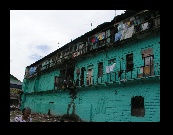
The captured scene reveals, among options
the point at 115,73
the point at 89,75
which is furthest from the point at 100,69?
the point at 115,73

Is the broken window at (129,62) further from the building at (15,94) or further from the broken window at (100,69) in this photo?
the building at (15,94)

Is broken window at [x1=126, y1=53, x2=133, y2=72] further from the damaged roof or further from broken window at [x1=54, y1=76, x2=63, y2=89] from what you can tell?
broken window at [x1=54, y1=76, x2=63, y2=89]

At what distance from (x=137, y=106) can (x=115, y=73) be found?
3589mm

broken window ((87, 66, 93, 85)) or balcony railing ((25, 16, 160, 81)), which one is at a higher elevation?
balcony railing ((25, 16, 160, 81))

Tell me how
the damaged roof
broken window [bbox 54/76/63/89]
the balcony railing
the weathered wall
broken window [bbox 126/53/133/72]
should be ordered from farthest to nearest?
broken window [bbox 54/76/63/89] < the damaged roof < broken window [bbox 126/53/133/72] < the balcony railing < the weathered wall

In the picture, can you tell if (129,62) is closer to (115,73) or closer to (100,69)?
(115,73)

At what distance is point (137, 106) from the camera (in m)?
16.9

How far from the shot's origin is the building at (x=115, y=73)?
1633 centimetres

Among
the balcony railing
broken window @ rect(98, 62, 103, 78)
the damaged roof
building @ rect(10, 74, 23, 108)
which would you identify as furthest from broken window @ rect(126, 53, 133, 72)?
building @ rect(10, 74, 23, 108)

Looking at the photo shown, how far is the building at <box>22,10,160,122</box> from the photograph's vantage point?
16.3 metres

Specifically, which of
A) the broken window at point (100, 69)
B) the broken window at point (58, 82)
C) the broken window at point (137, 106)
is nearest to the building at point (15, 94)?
the broken window at point (58, 82)
